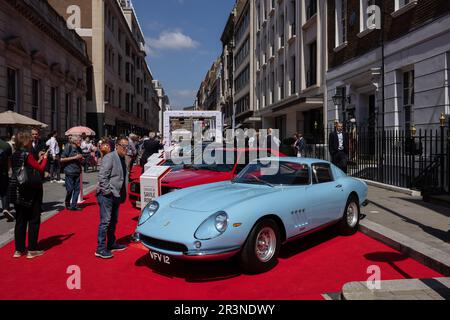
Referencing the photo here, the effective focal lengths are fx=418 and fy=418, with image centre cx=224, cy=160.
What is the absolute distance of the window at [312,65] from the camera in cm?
2221

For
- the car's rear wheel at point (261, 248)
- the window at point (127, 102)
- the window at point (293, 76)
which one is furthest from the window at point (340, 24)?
the window at point (127, 102)

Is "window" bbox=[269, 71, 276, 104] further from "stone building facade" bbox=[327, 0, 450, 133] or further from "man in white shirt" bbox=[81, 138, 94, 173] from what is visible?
"man in white shirt" bbox=[81, 138, 94, 173]

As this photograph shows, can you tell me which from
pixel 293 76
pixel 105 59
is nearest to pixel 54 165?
pixel 293 76

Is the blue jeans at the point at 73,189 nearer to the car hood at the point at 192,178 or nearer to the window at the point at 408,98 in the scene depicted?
the car hood at the point at 192,178

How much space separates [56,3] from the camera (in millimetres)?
32000

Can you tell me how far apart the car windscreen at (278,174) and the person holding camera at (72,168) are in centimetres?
456

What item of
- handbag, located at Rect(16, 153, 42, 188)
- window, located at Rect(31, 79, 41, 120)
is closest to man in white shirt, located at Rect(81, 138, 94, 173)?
window, located at Rect(31, 79, 41, 120)

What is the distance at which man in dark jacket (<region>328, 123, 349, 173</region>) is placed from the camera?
1098 centimetres

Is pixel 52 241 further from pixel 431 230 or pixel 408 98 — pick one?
pixel 408 98

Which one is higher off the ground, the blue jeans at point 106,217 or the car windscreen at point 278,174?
the car windscreen at point 278,174

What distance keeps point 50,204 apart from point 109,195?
5072mm

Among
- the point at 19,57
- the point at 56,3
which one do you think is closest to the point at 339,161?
the point at 19,57
